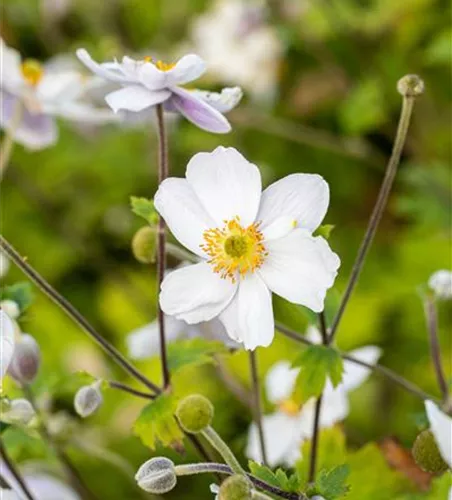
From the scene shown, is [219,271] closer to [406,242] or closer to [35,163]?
[406,242]

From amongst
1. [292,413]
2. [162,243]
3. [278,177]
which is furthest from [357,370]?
[278,177]

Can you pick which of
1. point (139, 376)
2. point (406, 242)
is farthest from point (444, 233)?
point (139, 376)

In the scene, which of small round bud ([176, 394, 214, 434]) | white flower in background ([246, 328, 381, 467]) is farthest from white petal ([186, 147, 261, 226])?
white flower in background ([246, 328, 381, 467])

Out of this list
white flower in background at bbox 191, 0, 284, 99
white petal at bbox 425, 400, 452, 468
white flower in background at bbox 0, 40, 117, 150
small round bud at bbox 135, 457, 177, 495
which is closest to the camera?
white petal at bbox 425, 400, 452, 468

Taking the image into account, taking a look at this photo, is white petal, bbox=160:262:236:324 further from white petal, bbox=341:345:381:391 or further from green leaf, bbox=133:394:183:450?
white petal, bbox=341:345:381:391

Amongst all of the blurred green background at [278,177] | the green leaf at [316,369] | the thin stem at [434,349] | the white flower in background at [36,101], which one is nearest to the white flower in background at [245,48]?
the blurred green background at [278,177]

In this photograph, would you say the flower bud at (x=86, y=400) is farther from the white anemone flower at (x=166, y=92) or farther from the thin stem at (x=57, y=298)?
the white anemone flower at (x=166, y=92)

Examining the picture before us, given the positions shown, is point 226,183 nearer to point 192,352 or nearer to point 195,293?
point 195,293
